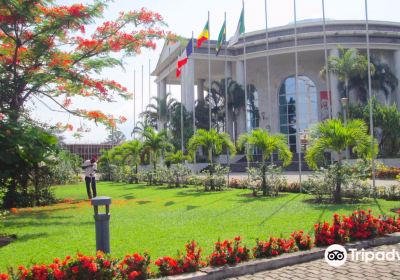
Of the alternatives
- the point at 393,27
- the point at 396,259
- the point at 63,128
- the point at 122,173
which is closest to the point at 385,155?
the point at 393,27

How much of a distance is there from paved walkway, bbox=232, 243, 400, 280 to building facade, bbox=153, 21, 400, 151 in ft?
96.5

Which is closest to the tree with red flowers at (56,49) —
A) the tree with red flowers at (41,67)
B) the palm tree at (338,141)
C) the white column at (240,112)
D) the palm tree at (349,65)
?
the tree with red flowers at (41,67)

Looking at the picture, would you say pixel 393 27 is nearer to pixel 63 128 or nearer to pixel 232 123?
pixel 232 123

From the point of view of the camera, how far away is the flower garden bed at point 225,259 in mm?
4695

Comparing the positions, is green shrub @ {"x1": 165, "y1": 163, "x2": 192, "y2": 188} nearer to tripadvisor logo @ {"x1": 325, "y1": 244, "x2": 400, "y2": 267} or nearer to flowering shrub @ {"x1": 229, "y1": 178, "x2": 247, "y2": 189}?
flowering shrub @ {"x1": 229, "y1": 178, "x2": 247, "y2": 189}

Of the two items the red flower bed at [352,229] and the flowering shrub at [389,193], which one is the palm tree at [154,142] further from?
the red flower bed at [352,229]

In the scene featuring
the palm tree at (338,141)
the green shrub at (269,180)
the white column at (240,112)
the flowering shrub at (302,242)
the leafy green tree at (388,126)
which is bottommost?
the flowering shrub at (302,242)

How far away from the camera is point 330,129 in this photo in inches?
476

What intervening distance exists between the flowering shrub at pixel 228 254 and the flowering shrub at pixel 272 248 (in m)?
0.21

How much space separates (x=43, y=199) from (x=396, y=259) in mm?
12093

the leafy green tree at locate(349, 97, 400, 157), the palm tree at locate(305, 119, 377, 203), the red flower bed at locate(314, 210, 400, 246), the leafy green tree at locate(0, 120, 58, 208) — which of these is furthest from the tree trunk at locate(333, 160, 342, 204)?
the leafy green tree at locate(349, 97, 400, 157)

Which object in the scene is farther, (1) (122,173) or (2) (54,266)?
(1) (122,173)

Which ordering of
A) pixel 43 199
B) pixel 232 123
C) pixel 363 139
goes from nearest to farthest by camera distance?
1. pixel 363 139
2. pixel 43 199
3. pixel 232 123

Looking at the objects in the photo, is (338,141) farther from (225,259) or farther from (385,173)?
(385,173)
